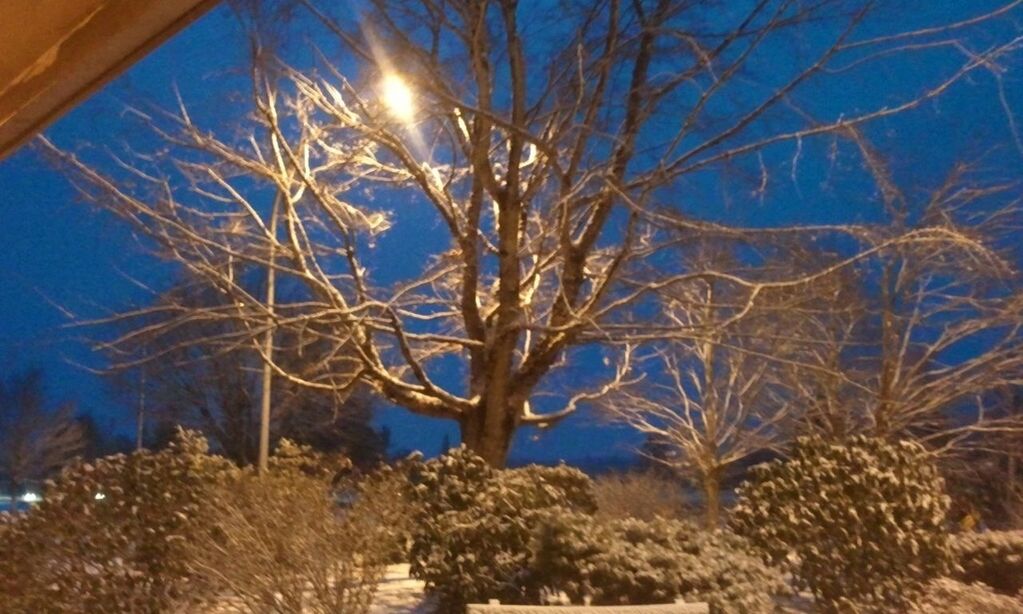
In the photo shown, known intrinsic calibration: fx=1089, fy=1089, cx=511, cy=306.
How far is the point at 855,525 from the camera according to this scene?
28.6ft

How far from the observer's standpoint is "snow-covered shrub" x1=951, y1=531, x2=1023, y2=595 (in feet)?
35.2

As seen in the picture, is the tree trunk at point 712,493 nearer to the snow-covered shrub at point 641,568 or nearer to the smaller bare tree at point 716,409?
the smaller bare tree at point 716,409

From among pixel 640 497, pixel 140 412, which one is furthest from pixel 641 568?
pixel 140 412

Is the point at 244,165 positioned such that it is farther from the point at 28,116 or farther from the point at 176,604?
the point at 28,116

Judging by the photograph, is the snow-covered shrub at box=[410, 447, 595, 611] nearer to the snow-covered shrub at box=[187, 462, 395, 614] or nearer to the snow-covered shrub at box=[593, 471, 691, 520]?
the snow-covered shrub at box=[187, 462, 395, 614]

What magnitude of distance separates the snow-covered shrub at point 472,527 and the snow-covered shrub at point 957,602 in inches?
123

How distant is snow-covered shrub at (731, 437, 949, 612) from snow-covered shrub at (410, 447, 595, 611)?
1.95 m

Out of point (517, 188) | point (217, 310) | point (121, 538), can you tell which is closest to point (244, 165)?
point (217, 310)

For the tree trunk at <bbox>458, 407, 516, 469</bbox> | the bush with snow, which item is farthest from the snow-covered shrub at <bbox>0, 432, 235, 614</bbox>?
the tree trunk at <bbox>458, 407, 516, 469</bbox>

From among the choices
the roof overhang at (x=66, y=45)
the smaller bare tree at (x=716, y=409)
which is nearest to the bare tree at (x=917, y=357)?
the smaller bare tree at (x=716, y=409)

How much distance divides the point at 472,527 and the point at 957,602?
410cm

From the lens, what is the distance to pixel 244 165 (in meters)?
12.5

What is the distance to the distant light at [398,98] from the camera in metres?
11.2

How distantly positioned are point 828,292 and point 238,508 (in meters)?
6.41
